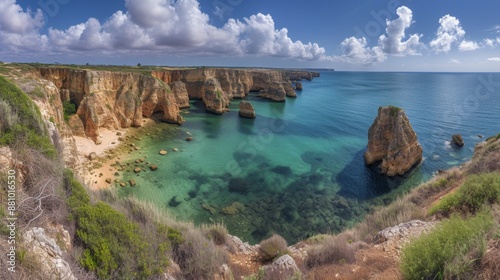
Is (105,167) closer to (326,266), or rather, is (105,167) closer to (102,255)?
(102,255)

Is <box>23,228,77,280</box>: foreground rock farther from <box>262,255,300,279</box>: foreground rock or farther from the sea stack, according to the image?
the sea stack

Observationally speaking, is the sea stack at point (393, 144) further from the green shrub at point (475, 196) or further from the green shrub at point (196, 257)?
the green shrub at point (196, 257)

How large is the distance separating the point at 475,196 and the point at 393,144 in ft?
47.3

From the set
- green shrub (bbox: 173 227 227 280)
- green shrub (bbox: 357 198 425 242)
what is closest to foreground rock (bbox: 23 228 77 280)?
green shrub (bbox: 173 227 227 280)

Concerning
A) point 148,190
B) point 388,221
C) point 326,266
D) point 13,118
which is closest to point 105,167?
point 148,190

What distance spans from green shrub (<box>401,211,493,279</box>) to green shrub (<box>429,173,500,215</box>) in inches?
156

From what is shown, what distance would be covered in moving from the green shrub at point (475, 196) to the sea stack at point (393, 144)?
13057 mm

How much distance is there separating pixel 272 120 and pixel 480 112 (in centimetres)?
4296

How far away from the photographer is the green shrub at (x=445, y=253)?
13.9 feet

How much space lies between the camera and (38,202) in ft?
18.8

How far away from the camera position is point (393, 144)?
21.7 metres

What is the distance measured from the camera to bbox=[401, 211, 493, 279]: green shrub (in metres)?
4.23

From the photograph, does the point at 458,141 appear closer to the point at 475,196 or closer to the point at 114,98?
the point at 475,196

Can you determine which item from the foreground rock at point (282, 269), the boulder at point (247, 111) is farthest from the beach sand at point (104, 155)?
the boulder at point (247, 111)
